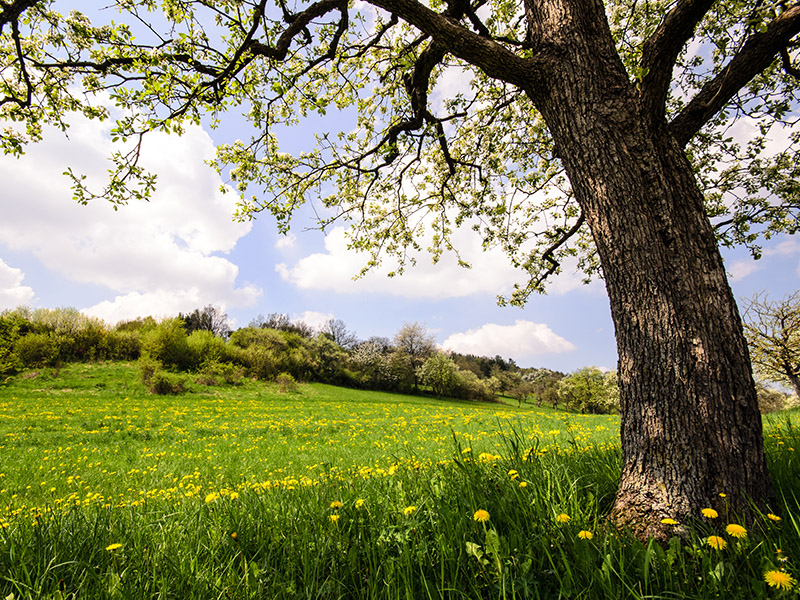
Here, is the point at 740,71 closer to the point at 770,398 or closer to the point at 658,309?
the point at 658,309

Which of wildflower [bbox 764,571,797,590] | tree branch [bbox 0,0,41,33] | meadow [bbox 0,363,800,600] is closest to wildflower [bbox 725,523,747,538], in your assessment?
meadow [bbox 0,363,800,600]

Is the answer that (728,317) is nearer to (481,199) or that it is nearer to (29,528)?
(29,528)

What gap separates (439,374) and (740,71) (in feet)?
164

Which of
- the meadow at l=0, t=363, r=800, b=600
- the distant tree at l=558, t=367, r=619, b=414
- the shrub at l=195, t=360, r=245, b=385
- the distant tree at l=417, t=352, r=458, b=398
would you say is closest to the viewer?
the meadow at l=0, t=363, r=800, b=600

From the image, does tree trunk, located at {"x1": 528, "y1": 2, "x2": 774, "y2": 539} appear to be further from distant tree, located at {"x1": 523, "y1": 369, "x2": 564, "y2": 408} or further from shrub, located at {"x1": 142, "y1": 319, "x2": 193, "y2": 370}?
distant tree, located at {"x1": 523, "y1": 369, "x2": 564, "y2": 408}

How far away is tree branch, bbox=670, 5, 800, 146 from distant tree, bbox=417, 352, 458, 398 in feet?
163

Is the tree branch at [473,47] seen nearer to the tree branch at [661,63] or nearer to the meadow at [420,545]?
the tree branch at [661,63]

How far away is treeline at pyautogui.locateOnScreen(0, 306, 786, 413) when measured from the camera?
28484 millimetres

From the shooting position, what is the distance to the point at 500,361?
319 ft

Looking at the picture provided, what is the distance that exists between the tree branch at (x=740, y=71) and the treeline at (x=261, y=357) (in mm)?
29997

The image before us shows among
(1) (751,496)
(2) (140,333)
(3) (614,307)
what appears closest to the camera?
(1) (751,496)

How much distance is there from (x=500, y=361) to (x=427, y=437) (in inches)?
3592

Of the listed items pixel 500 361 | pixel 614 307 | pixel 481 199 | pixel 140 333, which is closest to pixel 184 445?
pixel 481 199

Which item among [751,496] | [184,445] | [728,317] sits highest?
[728,317]
